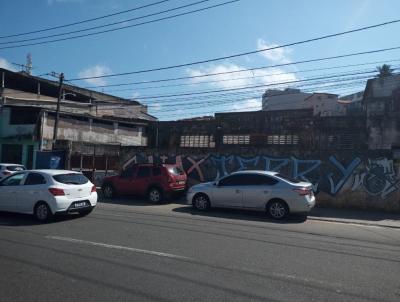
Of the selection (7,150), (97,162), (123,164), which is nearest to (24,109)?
(7,150)

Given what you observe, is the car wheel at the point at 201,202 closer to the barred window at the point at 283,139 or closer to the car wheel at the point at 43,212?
the car wheel at the point at 43,212

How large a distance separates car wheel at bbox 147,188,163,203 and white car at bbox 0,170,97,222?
4.29 metres

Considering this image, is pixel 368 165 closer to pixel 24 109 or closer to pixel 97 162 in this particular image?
pixel 97 162

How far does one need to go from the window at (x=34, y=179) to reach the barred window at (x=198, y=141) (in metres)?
23.9

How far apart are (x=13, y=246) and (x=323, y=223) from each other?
8.67m

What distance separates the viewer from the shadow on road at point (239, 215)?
39.4ft

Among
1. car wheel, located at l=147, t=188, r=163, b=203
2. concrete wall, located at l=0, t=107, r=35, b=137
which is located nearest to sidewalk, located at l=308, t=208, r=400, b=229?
car wheel, located at l=147, t=188, r=163, b=203

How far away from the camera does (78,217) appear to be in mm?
11516

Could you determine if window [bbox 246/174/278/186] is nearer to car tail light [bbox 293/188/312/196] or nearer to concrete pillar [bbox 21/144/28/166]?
car tail light [bbox 293/188/312/196]

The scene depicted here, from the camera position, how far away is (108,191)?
17.3 metres

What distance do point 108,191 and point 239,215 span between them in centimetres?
707

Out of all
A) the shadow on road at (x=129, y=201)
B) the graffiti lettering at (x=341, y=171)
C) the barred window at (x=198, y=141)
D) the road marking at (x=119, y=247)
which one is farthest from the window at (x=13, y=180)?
the barred window at (x=198, y=141)

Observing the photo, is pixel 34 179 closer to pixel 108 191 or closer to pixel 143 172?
pixel 143 172

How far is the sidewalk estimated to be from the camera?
12.4 meters
